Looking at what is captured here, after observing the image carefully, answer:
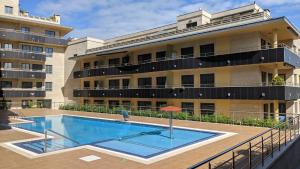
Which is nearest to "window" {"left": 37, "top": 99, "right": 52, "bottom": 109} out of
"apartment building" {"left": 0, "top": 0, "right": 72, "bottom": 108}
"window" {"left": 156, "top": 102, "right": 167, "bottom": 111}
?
"apartment building" {"left": 0, "top": 0, "right": 72, "bottom": 108}

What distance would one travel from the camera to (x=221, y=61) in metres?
25.6

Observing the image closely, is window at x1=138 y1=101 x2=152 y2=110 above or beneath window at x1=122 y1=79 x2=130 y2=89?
beneath

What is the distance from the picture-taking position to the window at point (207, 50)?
27.5m

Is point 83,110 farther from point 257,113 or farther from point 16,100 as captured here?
point 257,113

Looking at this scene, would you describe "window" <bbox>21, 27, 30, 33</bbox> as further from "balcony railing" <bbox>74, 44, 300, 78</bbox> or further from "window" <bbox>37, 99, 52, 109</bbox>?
"balcony railing" <bbox>74, 44, 300, 78</bbox>

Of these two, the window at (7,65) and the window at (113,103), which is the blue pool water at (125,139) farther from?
the window at (7,65)

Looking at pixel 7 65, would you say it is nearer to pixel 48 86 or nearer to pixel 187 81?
pixel 48 86

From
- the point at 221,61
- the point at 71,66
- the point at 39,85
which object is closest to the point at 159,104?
the point at 221,61

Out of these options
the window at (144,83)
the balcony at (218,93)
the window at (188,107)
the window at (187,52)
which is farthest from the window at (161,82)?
the window at (187,52)

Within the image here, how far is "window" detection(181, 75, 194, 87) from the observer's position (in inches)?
1152

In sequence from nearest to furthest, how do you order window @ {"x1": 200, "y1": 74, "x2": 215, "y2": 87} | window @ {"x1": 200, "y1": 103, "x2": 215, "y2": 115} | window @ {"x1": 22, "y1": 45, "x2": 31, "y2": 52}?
window @ {"x1": 200, "y1": 103, "x2": 215, "y2": 115} → window @ {"x1": 200, "y1": 74, "x2": 215, "y2": 87} → window @ {"x1": 22, "y1": 45, "x2": 31, "y2": 52}

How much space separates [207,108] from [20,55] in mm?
27872

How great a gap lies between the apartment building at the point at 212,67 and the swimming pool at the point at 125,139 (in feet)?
23.5

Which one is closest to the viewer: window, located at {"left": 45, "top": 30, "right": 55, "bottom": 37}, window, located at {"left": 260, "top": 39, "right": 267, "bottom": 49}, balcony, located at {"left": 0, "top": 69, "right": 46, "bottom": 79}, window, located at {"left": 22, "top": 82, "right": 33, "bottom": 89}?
window, located at {"left": 260, "top": 39, "right": 267, "bottom": 49}
